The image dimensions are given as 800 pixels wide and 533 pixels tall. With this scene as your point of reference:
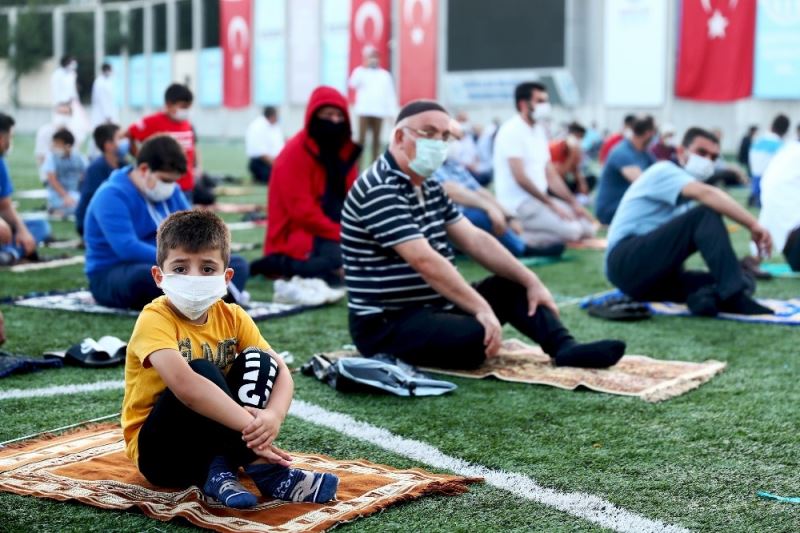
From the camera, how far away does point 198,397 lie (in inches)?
118

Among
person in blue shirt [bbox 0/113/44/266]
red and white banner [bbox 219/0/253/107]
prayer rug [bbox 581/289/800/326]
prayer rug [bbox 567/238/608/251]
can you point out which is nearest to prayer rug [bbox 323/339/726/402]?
prayer rug [bbox 581/289/800/326]

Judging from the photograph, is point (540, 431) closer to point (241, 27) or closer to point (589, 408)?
point (589, 408)

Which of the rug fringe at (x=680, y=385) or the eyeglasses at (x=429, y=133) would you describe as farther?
the eyeglasses at (x=429, y=133)

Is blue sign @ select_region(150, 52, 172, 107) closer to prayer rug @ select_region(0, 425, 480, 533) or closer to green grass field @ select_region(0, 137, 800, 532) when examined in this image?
green grass field @ select_region(0, 137, 800, 532)

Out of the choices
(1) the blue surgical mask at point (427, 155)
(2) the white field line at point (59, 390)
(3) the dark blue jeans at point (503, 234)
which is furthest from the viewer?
(3) the dark blue jeans at point (503, 234)

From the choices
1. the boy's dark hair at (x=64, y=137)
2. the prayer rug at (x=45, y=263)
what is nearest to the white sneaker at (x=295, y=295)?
the prayer rug at (x=45, y=263)

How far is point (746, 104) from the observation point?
79.8ft

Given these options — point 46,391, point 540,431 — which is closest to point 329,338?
point 46,391

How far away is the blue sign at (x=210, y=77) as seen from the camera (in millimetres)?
40750

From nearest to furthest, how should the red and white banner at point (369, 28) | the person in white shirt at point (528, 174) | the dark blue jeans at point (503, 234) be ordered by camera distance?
1. the dark blue jeans at point (503, 234)
2. the person in white shirt at point (528, 174)
3. the red and white banner at point (369, 28)

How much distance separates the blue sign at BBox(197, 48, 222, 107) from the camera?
4075cm

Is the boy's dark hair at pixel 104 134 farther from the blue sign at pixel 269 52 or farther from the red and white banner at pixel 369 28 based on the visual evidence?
the blue sign at pixel 269 52

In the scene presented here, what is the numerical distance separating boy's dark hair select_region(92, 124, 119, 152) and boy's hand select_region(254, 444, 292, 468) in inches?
297

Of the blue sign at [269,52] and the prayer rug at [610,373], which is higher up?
the blue sign at [269,52]
